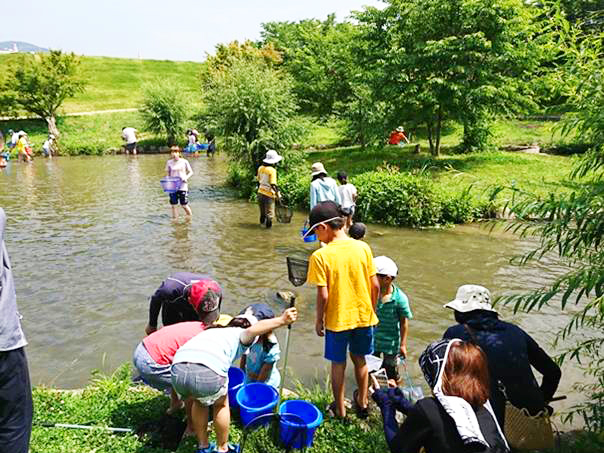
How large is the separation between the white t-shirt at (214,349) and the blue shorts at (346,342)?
792mm

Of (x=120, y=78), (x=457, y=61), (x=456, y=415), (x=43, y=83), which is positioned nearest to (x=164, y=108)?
(x=43, y=83)

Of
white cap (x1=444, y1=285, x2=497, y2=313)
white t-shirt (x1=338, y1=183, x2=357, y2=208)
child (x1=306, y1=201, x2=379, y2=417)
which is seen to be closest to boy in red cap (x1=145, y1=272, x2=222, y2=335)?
child (x1=306, y1=201, x2=379, y2=417)

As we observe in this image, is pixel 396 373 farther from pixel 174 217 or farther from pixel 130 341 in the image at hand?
pixel 174 217

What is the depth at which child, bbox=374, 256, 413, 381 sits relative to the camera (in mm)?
4742

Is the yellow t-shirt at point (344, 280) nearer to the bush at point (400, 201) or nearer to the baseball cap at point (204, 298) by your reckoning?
the baseball cap at point (204, 298)

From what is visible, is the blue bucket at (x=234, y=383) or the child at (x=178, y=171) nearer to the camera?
the blue bucket at (x=234, y=383)

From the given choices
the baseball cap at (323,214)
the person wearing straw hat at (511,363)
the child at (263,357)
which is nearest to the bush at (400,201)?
the child at (263,357)

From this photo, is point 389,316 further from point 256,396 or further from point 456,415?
point 456,415

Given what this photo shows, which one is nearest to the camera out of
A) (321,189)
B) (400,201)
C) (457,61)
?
(321,189)

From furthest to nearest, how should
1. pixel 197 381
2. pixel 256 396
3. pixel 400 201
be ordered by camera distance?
pixel 400 201 < pixel 256 396 < pixel 197 381

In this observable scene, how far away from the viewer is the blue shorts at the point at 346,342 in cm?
414

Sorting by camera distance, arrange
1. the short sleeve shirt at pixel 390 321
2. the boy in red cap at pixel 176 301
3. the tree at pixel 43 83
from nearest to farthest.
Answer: the boy in red cap at pixel 176 301 < the short sleeve shirt at pixel 390 321 < the tree at pixel 43 83

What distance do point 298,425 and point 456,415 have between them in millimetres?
1747

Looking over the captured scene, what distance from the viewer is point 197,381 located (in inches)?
136
